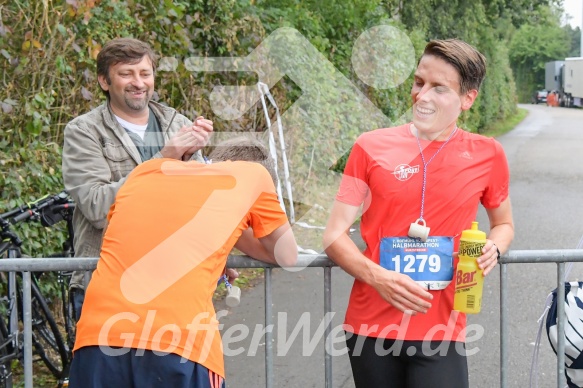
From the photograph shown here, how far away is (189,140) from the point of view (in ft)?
10.7

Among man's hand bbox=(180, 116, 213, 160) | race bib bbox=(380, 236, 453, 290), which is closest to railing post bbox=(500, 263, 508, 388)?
race bib bbox=(380, 236, 453, 290)

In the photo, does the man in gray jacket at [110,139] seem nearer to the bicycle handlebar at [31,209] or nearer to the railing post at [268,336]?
the railing post at [268,336]

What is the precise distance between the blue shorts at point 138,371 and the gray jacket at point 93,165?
863 millimetres

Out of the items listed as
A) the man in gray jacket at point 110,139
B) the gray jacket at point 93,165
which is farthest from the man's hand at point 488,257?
the gray jacket at point 93,165

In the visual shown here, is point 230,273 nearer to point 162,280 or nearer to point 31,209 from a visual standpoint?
Answer: point 162,280

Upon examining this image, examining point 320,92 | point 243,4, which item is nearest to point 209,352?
point 243,4

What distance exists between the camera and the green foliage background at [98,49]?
5.84 m

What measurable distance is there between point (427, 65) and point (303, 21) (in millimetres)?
8115

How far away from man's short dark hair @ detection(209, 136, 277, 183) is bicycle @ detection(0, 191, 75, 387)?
2031mm

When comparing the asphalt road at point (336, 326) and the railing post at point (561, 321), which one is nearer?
the railing post at point (561, 321)

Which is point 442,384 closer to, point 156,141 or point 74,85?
point 156,141

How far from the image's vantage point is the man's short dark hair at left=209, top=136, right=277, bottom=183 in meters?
3.14

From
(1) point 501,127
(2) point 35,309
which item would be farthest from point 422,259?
(1) point 501,127

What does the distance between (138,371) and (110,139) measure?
4.26ft
